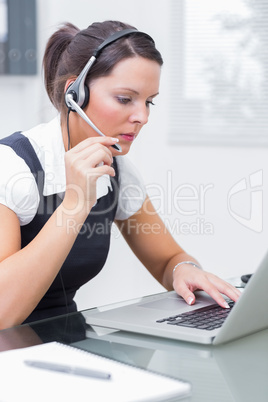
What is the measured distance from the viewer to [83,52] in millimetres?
1498

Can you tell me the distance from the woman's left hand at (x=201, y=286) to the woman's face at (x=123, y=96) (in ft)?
1.11

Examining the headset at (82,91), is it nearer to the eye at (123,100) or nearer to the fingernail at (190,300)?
the eye at (123,100)

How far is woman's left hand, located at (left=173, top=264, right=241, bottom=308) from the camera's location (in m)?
1.18

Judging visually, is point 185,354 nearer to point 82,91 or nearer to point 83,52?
point 82,91

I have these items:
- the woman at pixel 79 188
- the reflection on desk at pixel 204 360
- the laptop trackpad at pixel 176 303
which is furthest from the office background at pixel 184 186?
the reflection on desk at pixel 204 360

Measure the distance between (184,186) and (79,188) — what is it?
6.32 ft

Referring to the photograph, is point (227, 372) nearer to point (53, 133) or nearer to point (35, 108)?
point (53, 133)

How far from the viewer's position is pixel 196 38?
299 centimetres

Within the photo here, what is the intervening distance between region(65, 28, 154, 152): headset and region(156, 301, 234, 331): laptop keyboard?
0.47 m

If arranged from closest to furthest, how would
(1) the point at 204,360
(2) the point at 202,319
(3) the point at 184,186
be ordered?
(1) the point at 204,360 → (2) the point at 202,319 → (3) the point at 184,186

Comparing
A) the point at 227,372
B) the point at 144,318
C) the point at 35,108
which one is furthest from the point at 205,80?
the point at 227,372

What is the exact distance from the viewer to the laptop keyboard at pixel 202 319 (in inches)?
38.8

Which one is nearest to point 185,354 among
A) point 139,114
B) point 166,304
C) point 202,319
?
point 202,319

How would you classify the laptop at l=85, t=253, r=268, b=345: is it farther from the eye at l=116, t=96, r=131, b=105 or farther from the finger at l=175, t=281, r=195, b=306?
the eye at l=116, t=96, r=131, b=105
